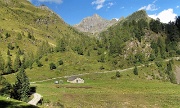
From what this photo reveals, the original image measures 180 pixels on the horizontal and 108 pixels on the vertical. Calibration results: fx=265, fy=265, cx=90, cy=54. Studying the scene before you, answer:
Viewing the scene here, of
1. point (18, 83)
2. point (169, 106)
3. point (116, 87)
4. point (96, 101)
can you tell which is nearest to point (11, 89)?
point (18, 83)

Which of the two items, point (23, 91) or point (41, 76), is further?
point (41, 76)

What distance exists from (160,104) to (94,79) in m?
94.8

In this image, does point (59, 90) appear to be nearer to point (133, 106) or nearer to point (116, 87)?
point (116, 87)

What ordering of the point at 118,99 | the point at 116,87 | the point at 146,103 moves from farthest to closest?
the point at 116,87 < the point at 118,99 < the point at 146,103

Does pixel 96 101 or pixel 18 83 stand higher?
pixel 18 83

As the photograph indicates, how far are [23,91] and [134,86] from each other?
272 feet

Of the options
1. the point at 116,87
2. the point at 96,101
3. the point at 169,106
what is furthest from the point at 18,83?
the point at 116,87

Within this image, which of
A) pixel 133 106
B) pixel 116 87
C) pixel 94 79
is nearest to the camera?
pixel 133 106

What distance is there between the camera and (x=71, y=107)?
88.9 m

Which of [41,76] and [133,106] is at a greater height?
[41,76]

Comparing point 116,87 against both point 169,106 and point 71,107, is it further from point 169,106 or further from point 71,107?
point 71,107

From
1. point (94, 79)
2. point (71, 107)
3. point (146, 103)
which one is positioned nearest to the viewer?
point (71, 107)

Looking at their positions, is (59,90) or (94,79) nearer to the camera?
(59,90)

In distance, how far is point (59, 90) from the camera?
13562 cm
